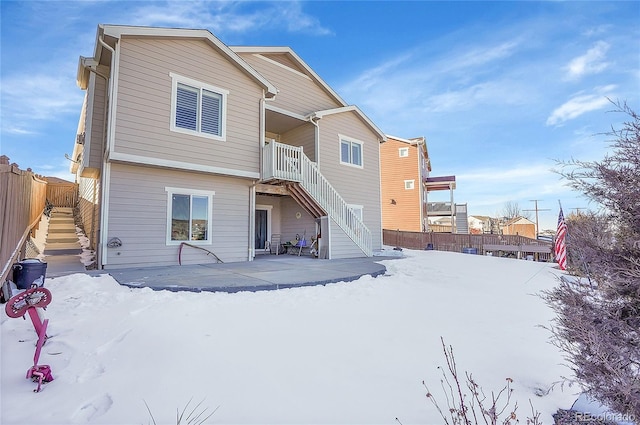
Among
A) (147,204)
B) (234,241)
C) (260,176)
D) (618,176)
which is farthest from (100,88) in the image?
(618,176)

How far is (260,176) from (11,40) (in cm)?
685

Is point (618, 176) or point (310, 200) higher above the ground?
point (310, 200)

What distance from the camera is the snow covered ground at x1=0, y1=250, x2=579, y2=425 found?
236cm

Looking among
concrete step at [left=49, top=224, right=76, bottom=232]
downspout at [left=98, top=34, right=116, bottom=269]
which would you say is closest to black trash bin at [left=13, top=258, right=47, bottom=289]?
downspout at [left=98, top=34, right=116, bottom=269]

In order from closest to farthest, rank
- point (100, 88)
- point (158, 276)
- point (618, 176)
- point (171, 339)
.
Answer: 1. point (618, 176)
2. point (171, 339)
3. point (158, 276)
4. point (100, 88)

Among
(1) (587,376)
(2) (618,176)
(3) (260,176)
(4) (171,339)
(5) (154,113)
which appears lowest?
(4) (171,339)

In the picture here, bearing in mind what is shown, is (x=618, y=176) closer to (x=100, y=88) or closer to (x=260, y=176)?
(x=260, y=176)

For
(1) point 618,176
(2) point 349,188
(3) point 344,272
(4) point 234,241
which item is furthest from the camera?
(2) point 349,188

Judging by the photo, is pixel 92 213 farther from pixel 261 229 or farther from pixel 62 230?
pixel 261 229

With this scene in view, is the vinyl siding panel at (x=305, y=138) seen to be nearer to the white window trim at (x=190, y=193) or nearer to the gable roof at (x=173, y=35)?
the gable roof at (x=173, y=35)

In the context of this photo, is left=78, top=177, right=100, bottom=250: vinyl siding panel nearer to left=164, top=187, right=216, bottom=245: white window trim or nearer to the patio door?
left=164, top=187, right=216, bottom=245: white window trim

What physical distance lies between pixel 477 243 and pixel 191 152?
14.6m

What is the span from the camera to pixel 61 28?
8547 millimetres

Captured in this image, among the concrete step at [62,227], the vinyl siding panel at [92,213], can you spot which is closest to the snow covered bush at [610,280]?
the vinyl siding panel at [92,213]
